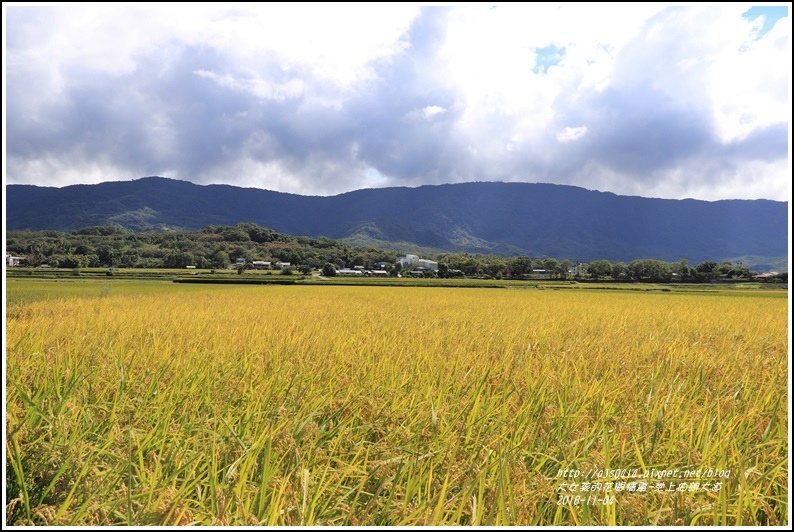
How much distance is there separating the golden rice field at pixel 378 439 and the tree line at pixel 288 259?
1784 cm

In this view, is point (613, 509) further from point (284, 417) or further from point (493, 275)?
point (493, 275)

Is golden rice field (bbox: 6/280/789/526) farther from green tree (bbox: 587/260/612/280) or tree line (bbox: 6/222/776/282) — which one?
green tree (bbox: 587/260/612/280)

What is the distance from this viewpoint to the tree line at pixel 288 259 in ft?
A: 92.3

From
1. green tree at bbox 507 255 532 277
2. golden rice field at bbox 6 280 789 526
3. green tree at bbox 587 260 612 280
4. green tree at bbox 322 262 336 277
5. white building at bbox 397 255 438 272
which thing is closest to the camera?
golden rice field at bbox 6 280 789 526

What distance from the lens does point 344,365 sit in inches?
200

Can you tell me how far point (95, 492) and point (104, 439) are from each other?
771 millimetres

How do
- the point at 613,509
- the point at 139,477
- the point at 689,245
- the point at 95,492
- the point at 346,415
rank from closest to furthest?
the point at 613,509 → the point at 95,492 → the point at 139,477 → the point at 346,415 → the point at 689,245

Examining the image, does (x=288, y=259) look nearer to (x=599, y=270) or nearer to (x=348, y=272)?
(x=348, y=272)

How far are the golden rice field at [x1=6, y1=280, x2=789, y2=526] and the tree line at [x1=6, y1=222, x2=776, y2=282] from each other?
17.8m

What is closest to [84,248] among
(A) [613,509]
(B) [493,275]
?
(A) [613,509]

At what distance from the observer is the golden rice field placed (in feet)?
6.72

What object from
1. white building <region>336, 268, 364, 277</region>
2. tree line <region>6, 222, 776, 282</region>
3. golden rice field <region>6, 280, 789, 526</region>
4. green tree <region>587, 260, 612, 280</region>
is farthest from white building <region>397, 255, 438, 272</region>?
golden rice field <region>6, 280, 789, 526</region>

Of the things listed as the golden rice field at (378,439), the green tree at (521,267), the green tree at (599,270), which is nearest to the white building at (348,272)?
the green tree at (521,267)

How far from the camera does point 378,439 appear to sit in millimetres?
3250
